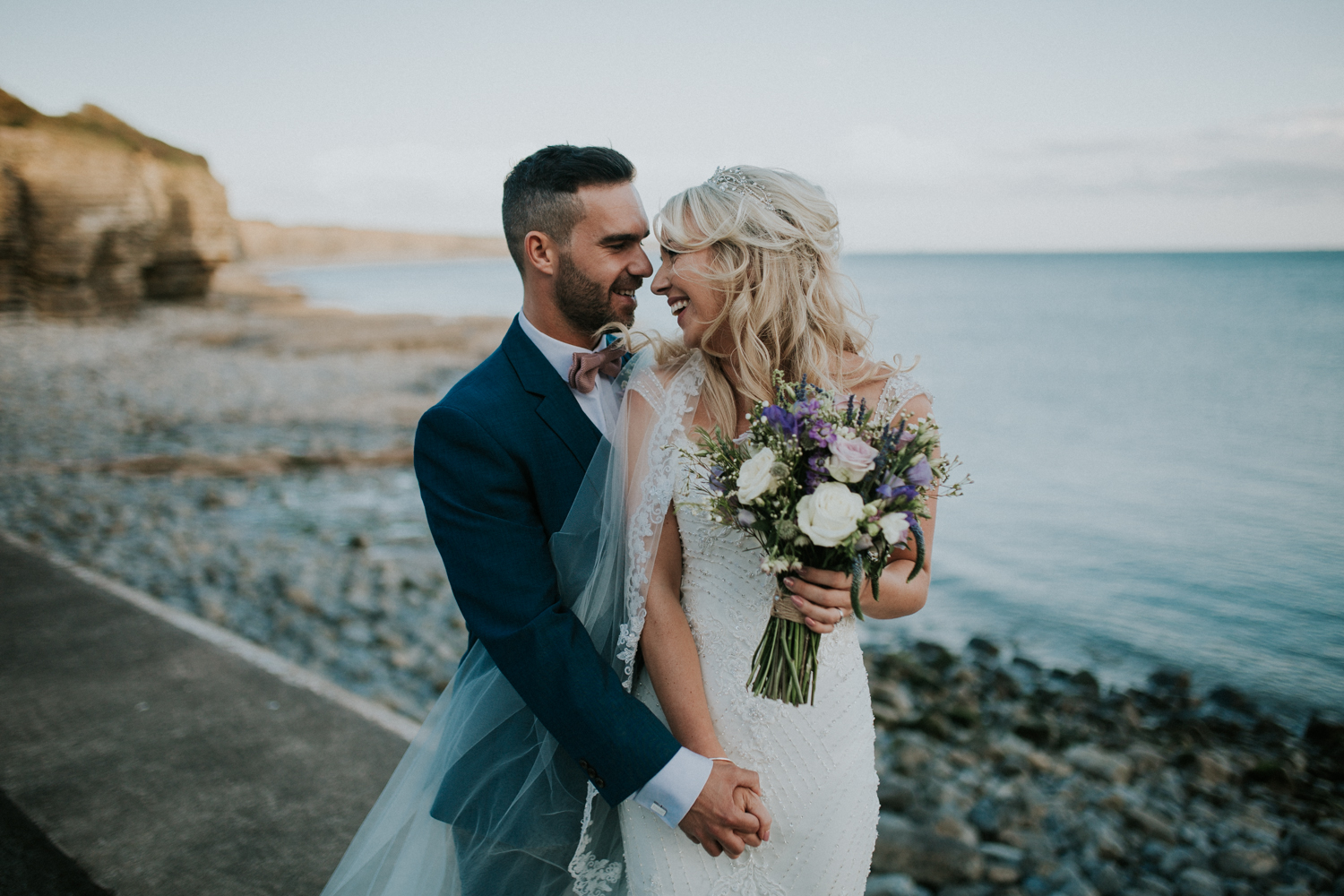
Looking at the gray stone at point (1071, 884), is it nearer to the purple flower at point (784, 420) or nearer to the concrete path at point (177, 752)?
the concrete path at point (177, 752)

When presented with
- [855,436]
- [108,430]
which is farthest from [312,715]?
[108,430]

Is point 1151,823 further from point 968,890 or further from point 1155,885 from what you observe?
point 968,890

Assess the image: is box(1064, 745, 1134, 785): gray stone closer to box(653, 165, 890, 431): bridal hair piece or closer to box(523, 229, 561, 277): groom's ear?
box(653, 165, 890, 431): bridal hair piece

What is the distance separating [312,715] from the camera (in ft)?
13.1

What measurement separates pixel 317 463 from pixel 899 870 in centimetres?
974

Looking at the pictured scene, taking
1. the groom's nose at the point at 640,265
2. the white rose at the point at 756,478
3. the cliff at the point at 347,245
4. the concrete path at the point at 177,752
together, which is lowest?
the concrete path at the point at 177,752

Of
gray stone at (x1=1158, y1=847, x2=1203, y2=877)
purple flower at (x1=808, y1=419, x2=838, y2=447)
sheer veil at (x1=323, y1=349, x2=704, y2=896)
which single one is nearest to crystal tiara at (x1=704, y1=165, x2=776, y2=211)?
sheer veil at (x1=323, y1=349, x2=704, y2=896)

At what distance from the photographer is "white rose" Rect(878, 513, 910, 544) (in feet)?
5.55

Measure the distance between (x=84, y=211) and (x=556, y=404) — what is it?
2782 centimetres

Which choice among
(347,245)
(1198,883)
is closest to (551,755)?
(1198,883)

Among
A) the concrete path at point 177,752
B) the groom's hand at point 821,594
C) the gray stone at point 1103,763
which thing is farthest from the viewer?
the gray stone at point 1103,763

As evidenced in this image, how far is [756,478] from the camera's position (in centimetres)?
170

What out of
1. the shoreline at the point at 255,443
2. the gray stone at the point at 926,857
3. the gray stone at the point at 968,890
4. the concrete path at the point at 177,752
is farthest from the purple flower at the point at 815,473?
the shoreline at the point at 255,443

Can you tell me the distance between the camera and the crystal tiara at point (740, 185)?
2.20 metres
